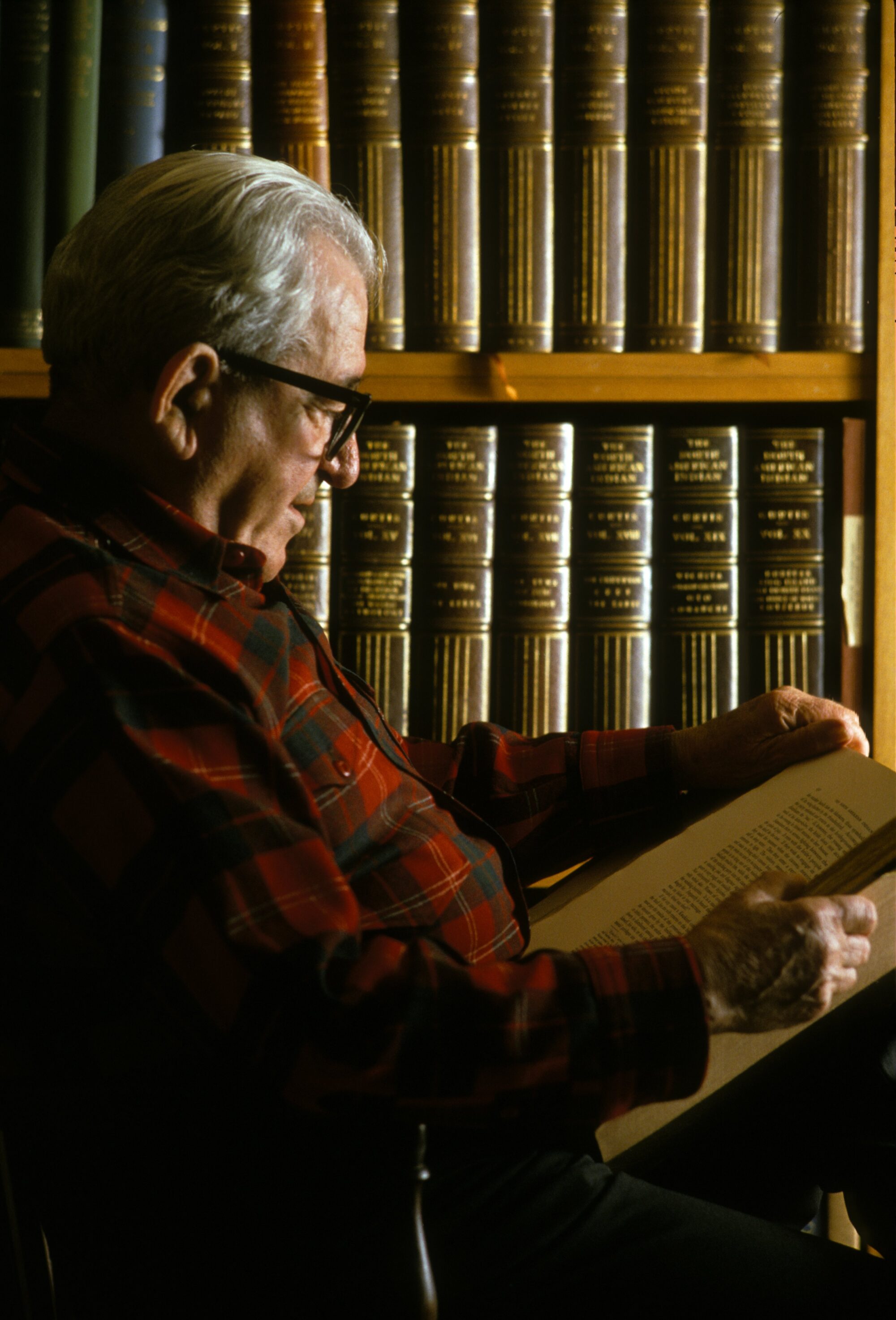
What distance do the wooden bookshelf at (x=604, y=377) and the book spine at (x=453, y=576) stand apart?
2.5 inches

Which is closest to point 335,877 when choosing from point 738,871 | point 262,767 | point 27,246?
point 262,767

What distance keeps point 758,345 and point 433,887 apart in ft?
2.11

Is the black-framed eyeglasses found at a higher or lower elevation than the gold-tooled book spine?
lower

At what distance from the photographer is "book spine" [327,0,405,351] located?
0.99 metres

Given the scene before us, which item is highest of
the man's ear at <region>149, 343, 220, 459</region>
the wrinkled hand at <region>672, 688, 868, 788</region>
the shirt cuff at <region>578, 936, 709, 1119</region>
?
the man's ear at <region>149, 343, 220, 459</region>

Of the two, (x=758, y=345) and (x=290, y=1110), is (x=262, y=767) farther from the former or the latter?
(x=758, y=345)

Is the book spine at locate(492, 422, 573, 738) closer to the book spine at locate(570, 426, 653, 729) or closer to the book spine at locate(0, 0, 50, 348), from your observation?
the book spine at locate(570, 426, 653, 729)

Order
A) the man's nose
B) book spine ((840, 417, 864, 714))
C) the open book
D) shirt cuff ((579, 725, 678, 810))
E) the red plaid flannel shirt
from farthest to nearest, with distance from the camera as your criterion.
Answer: book spine ((840, 417, 864, 714)) < shirt cuff ((579, 725, 678, 810)) < the man's nose < the open book < the red plaid flannel shirt

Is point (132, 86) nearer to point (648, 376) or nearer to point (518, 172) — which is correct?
point (518, 172)

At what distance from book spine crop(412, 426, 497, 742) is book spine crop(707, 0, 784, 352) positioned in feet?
0.89

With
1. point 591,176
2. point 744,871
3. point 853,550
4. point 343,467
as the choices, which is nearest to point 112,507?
point 343,467

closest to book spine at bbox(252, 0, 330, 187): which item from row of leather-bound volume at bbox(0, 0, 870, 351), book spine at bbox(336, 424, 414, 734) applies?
row of leather-bound volume at bbox(0, 0, 870, 351)

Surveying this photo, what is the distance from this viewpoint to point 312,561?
1062 millimetres

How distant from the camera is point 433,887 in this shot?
28.0 inches
